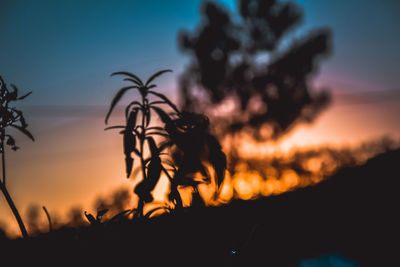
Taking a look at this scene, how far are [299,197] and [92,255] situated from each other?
2557mm

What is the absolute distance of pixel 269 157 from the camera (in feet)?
51.2

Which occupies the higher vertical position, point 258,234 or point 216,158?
point 216,158

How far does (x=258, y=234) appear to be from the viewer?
6.42ft

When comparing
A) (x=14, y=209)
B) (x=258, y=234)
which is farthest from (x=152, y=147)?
(x=258, y=234)

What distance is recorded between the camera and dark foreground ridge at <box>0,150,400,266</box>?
50.9 inches

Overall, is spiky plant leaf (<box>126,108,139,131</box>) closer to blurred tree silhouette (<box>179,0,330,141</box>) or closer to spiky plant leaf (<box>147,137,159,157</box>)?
spiky plant leaf (<box>147,137,159,157</box>)

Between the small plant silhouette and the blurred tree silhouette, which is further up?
the blurred tree silhouette

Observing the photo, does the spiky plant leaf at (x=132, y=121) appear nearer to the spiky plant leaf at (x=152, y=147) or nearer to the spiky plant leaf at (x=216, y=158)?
the spiky plant leaf at (x=152, y=147)

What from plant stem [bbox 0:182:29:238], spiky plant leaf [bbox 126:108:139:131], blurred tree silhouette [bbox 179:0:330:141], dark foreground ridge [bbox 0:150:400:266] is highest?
blurred tree silhouette [bbox 179:0:330:141]

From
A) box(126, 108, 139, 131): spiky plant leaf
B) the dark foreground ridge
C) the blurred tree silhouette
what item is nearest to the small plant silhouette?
box(126, 108, 139, 131): spiky plant leaf

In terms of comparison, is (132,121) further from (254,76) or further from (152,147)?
(254,76)

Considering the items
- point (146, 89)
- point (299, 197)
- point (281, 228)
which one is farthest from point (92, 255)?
point (299, 197)

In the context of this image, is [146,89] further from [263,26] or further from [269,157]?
[263,26]

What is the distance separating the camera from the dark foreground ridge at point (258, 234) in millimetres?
1292
